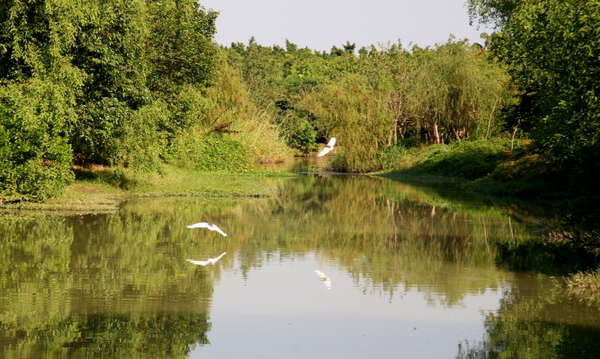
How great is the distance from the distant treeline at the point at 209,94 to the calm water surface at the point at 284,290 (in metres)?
3.05

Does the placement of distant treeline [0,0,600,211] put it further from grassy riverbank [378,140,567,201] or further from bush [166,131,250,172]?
grassy riverbank [378,140,567,201]

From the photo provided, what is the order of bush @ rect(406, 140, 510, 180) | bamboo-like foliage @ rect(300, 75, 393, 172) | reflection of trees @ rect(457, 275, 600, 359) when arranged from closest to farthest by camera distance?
1. reflection of trees @ rect(457, 275, 600, 359)
2. bush @ rect(406, 140, 510, 180)
3. bamboo-like foliage @ rect(300, 75, 393, 172)

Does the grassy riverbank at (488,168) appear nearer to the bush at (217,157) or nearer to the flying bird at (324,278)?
the bush at (217,157)

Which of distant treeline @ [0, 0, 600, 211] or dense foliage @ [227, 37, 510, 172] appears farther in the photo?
dense foliage @ [227, 37, 510, 172]

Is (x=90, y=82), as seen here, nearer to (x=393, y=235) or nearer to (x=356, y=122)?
(x=393, y=235)

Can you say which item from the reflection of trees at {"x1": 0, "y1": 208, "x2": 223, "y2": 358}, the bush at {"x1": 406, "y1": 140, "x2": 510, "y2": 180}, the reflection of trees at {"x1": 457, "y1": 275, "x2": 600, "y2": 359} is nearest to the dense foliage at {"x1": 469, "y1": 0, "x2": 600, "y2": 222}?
the reflection of trees at {"x1": 457, "y1": 275, "x2": 600, "y2": 359}

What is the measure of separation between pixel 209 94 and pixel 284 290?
3531 centimetres

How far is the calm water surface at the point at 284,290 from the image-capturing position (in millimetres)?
9289

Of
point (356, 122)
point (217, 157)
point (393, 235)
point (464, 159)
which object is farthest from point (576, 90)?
point (356, 122)

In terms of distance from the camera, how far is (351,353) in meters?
9.10

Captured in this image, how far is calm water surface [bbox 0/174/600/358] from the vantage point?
30.5 feet

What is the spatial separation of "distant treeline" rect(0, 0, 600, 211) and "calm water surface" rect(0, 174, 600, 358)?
10.0 feet

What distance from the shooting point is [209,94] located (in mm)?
46812

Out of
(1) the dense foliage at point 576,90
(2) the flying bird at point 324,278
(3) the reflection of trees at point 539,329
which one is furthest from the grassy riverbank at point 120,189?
(3) the reflection of trees at point 539,329
